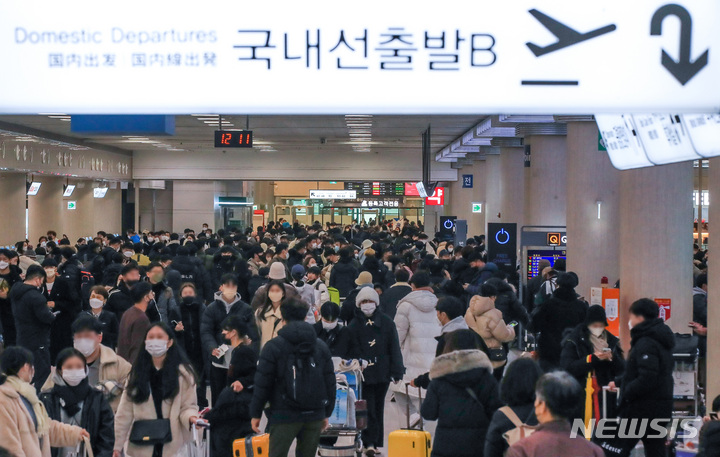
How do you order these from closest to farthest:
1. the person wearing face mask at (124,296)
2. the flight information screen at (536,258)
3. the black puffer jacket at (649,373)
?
1. the black puffer jacket at (649,373)
2. the person wearing face mask at (124,296)
3. the flight information screen at (536,258)

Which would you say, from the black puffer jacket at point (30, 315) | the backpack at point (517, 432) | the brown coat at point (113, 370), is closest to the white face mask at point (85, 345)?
the brown coat at point (113, 370)

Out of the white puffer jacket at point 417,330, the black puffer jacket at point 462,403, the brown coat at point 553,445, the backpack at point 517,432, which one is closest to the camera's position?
the brown coat at point 553,445

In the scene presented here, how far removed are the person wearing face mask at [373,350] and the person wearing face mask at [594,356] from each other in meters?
1.59

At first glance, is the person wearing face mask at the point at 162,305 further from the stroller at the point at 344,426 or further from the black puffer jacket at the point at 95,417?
the black puffer jacket at the point at 95,417

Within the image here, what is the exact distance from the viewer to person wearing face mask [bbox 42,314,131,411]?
6141 millimetres

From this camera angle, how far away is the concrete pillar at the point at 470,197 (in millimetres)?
29609

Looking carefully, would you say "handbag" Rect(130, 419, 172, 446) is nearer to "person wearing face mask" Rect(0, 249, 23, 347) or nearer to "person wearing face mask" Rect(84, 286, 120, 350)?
"person wearing face mask" Rect(84, 286, 120, 350)

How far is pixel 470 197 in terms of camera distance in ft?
108

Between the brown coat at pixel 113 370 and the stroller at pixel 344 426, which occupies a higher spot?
the brown coat at pixel 113 370

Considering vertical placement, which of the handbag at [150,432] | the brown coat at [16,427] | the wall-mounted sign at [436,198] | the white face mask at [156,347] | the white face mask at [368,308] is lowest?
the handbag at [150,432]

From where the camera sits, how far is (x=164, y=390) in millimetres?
5672

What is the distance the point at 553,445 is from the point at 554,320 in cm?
518

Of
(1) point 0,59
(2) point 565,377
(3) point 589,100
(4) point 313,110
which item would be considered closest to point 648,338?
(2) point 565,377

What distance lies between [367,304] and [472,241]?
559 inches
